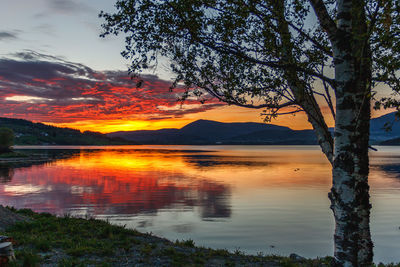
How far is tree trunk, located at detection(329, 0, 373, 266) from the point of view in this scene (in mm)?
8922

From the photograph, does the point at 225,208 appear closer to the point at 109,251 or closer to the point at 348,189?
the point at 109,251

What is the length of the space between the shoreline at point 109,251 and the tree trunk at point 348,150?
19.0ft

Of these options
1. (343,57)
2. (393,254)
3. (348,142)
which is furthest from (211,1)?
(393,254)

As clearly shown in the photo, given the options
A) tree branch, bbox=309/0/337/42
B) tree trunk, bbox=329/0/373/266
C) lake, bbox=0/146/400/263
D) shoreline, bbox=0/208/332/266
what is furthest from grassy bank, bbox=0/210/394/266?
tree branch, bbox=309/0/337/42

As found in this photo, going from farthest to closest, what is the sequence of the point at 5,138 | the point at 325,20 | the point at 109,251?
the point at 5,138 < the point at 109,251 < the point at 325,20

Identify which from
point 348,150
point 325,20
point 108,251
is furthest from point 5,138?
point 348,150

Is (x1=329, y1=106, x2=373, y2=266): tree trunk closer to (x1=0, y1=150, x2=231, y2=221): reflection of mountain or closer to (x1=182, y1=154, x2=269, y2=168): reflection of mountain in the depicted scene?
(x1=0, y1=150, x2=231, y2=221): reflection of mountain

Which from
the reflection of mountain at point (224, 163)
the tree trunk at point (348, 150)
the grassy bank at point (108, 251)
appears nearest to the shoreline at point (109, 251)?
the grassy bank at point (108, 251)

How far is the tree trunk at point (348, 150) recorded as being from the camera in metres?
8.92

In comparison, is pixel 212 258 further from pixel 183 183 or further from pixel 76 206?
pixel 183 183

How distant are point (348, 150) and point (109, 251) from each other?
11.0 metres

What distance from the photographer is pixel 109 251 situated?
47.3 ft

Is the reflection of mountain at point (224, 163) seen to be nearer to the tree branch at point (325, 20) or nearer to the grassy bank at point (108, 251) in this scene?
the grassy bank at point (108, 251)

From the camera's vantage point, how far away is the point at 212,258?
48.3 feet
